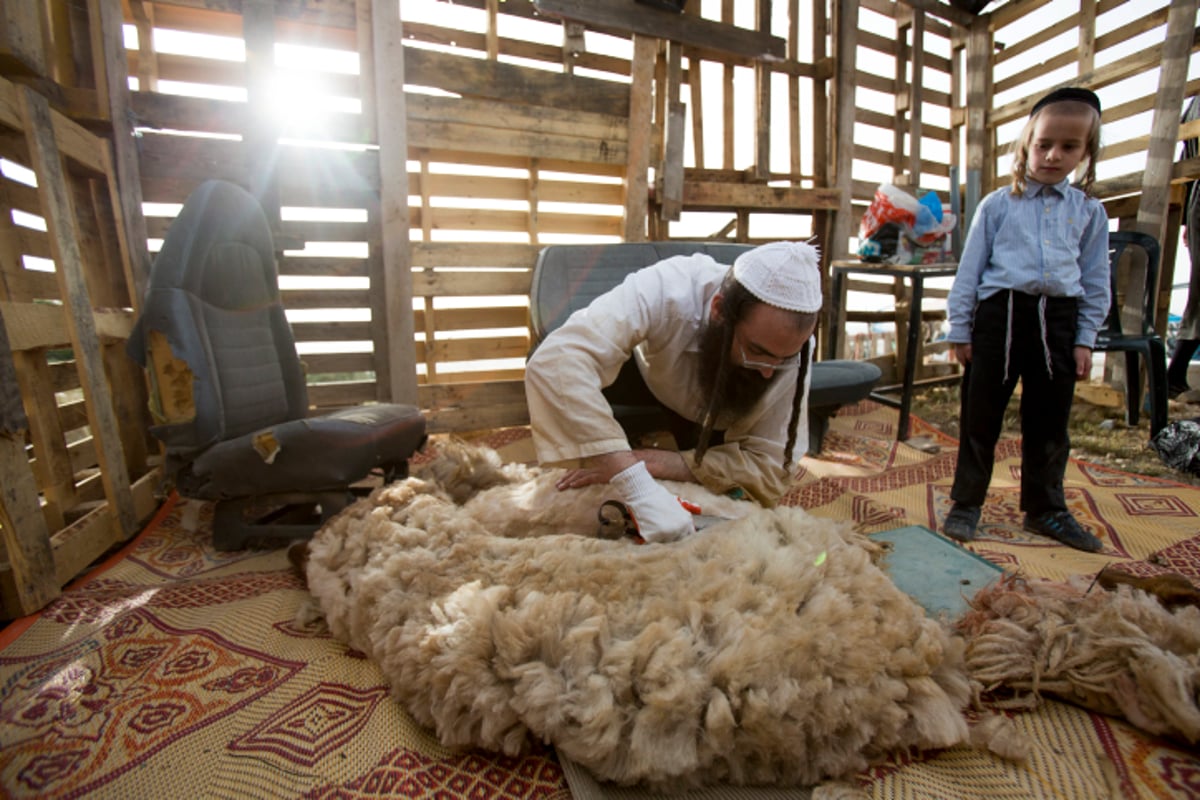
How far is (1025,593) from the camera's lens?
1334mm

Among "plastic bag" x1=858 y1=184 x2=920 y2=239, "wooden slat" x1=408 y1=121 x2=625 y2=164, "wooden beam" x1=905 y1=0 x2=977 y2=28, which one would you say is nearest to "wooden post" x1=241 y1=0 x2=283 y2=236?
"wooden slat" x1=408 y1=121 x2=625 y2=164

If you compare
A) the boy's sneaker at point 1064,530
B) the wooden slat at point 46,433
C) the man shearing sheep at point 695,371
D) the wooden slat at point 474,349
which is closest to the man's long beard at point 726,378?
the man shearing sheep at point 695,371

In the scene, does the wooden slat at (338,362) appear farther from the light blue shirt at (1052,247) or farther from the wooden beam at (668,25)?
the light blue shirt at (1052,247)

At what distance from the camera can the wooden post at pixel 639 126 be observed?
4.16 m

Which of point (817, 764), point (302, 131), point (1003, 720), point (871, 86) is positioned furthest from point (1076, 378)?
point (871, 86)

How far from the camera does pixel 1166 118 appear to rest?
14.9 ft

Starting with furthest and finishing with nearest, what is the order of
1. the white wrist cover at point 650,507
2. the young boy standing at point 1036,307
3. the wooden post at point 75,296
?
the young boy standing at point 1036,307 → the wooden post at point 75,296 → the white wrist cover at point 650,507

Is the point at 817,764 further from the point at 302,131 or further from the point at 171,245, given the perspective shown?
the point at 302,131

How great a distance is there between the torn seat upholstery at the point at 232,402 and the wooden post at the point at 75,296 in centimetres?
17

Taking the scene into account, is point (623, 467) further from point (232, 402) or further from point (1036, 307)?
point (1036, 307)

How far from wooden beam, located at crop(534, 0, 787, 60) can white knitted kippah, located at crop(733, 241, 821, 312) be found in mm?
3215

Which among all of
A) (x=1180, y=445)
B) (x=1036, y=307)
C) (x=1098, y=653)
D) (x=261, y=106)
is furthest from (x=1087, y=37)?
(x=261, y=106)

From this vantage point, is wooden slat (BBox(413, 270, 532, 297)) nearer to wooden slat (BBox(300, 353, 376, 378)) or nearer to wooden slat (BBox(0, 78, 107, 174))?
wooden slat (BBox(300, 353, 376, 378))

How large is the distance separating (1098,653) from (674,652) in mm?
840
